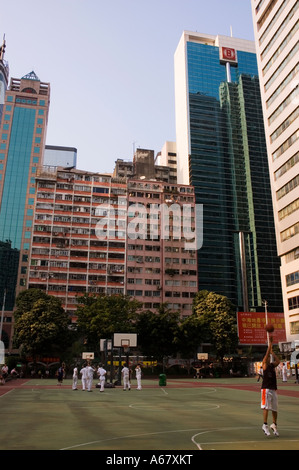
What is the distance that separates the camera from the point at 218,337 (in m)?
66.6

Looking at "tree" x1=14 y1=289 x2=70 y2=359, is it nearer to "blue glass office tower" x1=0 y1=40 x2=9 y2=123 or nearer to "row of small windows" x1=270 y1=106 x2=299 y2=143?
"row of small windows" x1=270 y1=106 x2=299 y2=143

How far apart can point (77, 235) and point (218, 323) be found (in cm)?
4036

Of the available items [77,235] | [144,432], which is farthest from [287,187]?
[144,432]

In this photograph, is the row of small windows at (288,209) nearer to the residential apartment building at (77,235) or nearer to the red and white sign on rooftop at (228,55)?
the residential apartment building at (77,235)

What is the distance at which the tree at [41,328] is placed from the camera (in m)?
62.1

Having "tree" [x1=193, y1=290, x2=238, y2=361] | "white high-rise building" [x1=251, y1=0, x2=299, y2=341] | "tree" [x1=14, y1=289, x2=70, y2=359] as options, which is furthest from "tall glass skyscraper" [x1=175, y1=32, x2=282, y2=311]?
"tree" [x1=14, y1=289, x2=70, y2=359]

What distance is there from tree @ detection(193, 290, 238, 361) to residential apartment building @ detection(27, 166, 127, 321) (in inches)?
957

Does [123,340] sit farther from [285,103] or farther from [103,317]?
[285,103]

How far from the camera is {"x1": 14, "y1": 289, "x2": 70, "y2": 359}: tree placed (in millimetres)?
62062

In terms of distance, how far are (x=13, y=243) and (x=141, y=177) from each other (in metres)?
44.9

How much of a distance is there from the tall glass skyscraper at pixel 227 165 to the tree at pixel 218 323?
34875mm

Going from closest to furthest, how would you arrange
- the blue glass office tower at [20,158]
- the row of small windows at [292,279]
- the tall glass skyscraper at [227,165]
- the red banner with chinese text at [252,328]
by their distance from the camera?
the row of small windows at [292,279] < the red banner with chinese text at [252,328] < the tall glass skyscraper at [227,165] < the blue glass office tower at [20,158]

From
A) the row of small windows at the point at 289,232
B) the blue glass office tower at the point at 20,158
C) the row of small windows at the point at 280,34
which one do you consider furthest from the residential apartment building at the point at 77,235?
the row of small windows at the point at 280,34

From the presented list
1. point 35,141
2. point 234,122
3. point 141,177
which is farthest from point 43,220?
point 234,122
